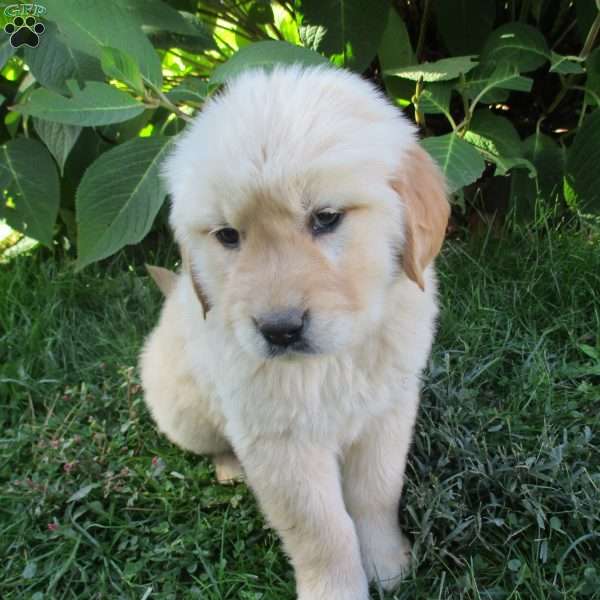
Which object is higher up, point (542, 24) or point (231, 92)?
point (231, 92)

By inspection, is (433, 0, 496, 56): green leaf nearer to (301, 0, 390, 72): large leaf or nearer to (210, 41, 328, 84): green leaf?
(301, 0, 390, 72): large leaf

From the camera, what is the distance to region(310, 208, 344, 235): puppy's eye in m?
1.61

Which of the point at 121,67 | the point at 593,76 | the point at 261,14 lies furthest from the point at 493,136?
the point at 121,67

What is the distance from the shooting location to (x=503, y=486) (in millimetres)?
2219

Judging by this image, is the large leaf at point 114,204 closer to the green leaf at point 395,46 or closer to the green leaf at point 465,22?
the green leaf at point 395,46

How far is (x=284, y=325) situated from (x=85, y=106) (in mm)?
1332

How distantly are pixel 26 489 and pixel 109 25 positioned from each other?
5.70 feet

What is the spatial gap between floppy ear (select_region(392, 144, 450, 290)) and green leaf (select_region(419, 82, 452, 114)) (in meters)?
1.29

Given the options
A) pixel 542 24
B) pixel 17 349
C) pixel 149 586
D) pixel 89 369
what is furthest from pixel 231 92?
pixel 542 24

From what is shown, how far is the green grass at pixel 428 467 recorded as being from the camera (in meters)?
2.14

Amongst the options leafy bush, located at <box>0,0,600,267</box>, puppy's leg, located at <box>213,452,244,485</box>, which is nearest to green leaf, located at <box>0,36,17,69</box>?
leafy bush, located at <box>0,0,600,267</box>

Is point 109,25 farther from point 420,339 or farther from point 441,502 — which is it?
point 441,502

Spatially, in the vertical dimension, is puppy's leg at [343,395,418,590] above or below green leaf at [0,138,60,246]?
below

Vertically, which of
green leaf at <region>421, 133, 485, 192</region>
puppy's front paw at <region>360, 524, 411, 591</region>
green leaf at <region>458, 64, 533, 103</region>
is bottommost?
puppy's front paw at <region>360, 524, 411, 591</region>
